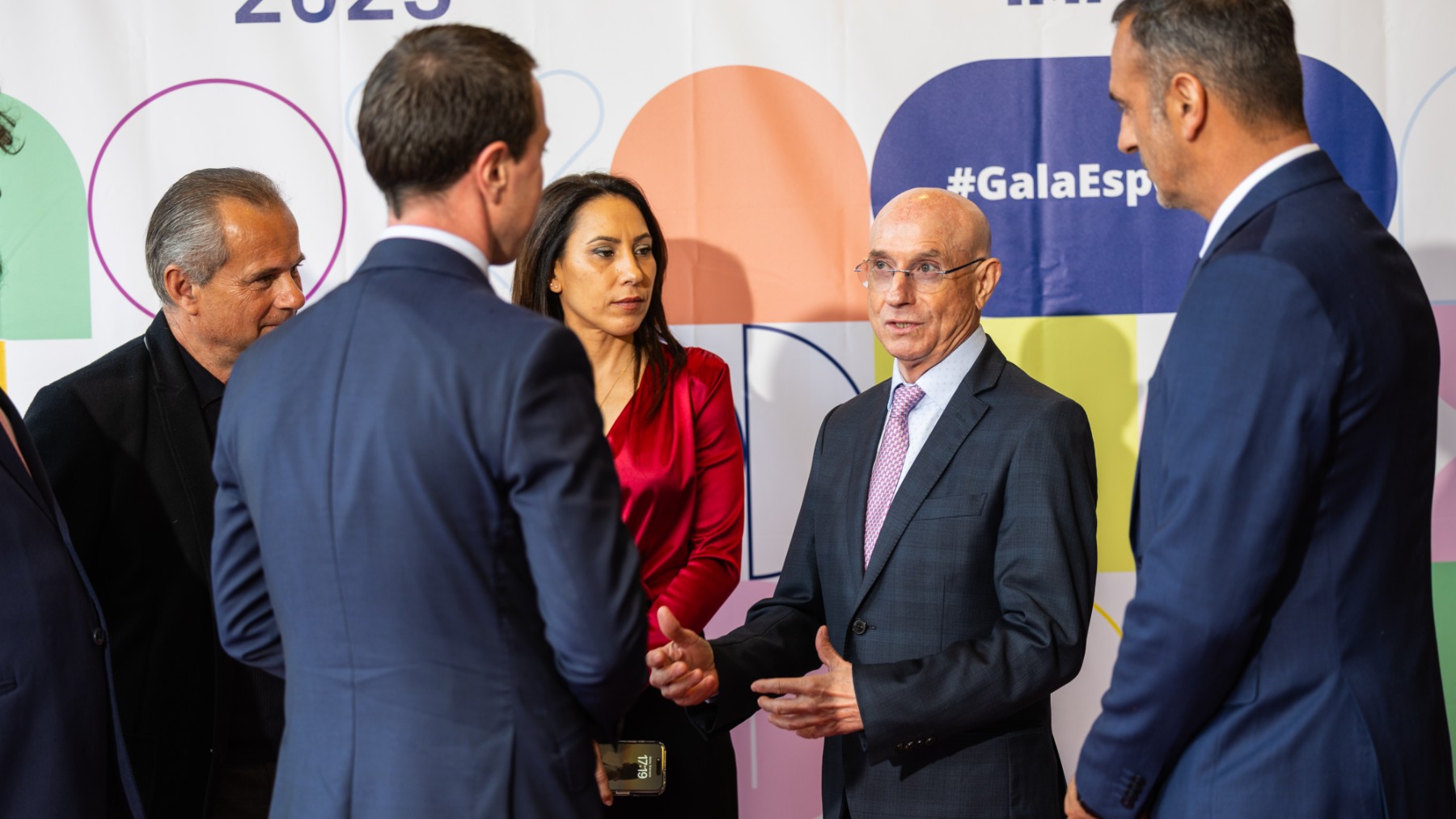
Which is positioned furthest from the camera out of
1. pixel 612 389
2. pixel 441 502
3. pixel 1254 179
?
pixel 612 389

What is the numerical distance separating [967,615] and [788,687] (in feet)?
1.14

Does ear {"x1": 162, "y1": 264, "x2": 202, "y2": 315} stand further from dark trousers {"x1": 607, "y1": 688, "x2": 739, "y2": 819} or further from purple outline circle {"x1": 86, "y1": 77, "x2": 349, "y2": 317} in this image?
dark trousers {"x1": 607, "y1": 688, "x2": 739, "y2": 819}

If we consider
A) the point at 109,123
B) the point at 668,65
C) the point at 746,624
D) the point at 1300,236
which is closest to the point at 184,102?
the point at 109,123

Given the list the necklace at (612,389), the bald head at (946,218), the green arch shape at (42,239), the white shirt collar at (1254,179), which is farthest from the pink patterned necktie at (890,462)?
the green arch shape at (42,239)

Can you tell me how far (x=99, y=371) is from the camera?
2555 millimetres

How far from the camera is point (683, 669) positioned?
86.0 inches

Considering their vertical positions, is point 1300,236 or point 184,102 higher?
point 184,102

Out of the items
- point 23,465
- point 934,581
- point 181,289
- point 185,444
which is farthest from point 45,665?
point 934,581

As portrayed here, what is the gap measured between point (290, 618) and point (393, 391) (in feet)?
1.14

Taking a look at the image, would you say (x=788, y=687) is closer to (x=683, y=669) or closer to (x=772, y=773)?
(x=683, y=669)

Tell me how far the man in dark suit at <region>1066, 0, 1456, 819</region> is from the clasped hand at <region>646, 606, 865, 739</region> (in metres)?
0.50

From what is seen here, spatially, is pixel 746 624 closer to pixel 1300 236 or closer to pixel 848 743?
pixel 848 743

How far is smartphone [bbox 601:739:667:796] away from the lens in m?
2.42

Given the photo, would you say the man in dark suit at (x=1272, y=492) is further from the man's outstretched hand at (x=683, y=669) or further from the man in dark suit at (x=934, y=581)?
the man's outstretched hand at (x=683, y=669)
